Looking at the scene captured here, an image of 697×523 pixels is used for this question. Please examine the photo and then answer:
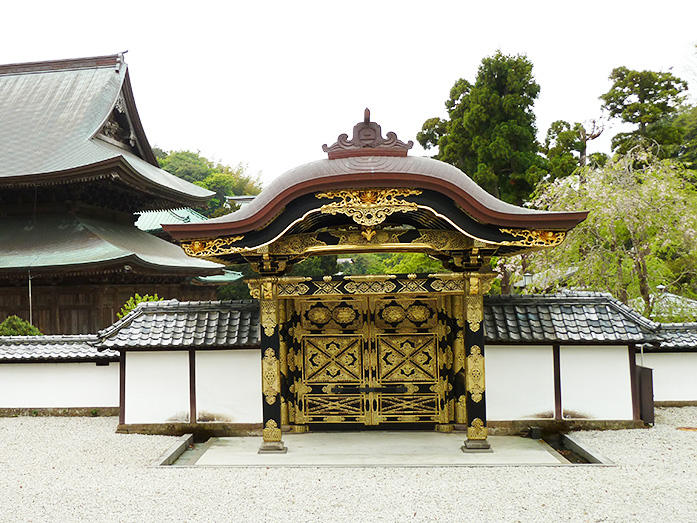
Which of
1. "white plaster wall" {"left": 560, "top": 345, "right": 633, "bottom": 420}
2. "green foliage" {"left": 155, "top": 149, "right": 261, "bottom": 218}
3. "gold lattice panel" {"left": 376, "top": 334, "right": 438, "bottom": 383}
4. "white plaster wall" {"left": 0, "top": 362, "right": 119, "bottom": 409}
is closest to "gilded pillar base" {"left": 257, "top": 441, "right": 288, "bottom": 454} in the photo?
"gold lattice panel" {"left": 376, "top": 334, "right": 438, "bottom": 383}

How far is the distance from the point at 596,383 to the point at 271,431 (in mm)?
4488

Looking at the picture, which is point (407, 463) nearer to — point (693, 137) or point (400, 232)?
point (400, 232)

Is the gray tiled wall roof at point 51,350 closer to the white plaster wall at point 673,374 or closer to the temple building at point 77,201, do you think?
the temple building at point 77,201

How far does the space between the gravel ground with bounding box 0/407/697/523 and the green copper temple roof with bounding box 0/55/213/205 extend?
29.5ft

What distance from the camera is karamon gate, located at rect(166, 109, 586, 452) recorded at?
6059 millimetres

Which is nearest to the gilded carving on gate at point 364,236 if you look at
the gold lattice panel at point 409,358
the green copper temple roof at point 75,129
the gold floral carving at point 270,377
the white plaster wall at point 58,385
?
the gold lattice panel at point 409,358

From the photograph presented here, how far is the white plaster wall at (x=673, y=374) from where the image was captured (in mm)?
8484

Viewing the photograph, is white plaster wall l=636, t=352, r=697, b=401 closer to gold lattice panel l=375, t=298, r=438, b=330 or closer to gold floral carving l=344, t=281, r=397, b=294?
gold lattice panel l=375, t=298, r=438, b=330

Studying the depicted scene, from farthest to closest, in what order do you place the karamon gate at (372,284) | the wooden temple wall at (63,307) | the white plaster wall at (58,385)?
the wooden temple wall at (63,307)
the white plaster wall at (58,385)
the karamon gate at (372,284)

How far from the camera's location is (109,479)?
564 cm

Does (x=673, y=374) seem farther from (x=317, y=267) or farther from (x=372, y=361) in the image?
(x=317, y=267)

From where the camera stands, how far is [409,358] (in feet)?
24.7

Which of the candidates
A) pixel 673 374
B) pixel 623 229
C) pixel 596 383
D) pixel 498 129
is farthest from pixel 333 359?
pixel 498 129

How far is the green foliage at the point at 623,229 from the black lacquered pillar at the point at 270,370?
310 inches
